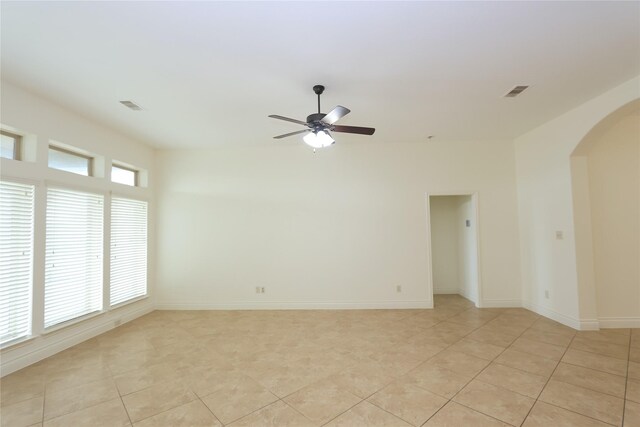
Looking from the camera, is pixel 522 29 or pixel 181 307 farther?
pixel 181 307

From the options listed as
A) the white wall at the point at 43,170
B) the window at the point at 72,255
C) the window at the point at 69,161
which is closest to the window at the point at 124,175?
the white wall at the point at 43,170

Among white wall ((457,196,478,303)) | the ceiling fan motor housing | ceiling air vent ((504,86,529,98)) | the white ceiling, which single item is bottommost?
white wall ((457,196,478,303))

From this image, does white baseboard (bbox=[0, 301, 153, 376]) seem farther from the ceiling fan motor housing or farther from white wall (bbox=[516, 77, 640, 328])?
white wall (bbox=[516, 77, 640, 328])

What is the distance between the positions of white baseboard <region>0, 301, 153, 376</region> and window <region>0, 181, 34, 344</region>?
157 mm

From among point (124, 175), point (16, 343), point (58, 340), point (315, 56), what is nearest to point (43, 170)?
point (124, 175)

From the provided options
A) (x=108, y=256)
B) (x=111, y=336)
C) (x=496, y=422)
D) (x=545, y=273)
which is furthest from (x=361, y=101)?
(x=111, y=336)

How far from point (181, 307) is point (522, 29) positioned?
19.6ft

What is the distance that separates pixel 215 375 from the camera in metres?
2.56

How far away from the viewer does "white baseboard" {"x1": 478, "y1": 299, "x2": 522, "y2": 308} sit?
451cm

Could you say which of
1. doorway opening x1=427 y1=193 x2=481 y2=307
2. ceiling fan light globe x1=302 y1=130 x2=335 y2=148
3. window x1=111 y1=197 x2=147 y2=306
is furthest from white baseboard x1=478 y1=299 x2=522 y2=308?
window x1=111 y1=197 x2=147 y2=306

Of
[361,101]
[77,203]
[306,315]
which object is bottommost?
[306,315]

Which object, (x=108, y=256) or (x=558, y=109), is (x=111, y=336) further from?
(x=558, y=109)

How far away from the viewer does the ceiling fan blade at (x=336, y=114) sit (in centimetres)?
222

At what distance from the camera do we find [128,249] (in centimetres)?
423
